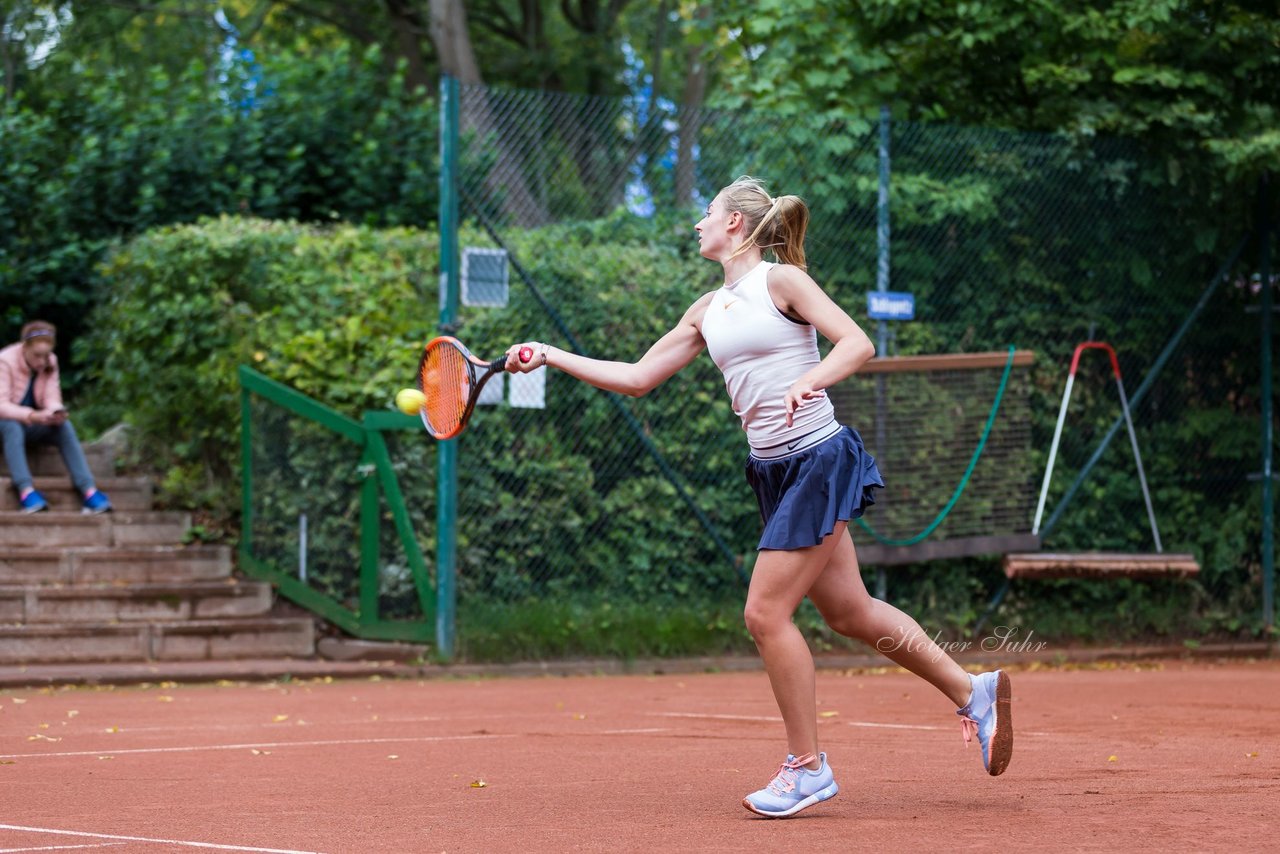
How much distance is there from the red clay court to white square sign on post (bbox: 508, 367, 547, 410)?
1819mm

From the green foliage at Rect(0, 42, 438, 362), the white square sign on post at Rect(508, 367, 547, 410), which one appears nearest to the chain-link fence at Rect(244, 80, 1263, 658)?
the white square sign on post at Rect(508, 367, 547, 410)

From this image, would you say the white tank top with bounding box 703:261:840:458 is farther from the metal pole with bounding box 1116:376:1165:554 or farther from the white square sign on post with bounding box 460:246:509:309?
the metal pole with bounding box 1116:376:1165:554

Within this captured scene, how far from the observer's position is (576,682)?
961 cm

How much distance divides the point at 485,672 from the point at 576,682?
0.64 m

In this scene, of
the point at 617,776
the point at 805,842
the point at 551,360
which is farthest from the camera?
the point at 617,776

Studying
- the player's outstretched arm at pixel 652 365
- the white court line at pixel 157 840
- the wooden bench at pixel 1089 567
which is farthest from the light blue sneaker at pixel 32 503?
the player's outstretched arm at pixel 652 365

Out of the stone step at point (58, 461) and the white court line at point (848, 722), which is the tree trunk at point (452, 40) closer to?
the stone step at point (58, 461)

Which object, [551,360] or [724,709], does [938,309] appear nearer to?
[724,709]

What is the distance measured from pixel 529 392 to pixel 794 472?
5336 millimetres

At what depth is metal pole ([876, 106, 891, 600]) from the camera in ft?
33.8

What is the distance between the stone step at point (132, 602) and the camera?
9.88 metres

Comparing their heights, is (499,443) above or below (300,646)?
above

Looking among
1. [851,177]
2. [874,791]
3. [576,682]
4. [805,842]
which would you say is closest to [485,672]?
[576,682]

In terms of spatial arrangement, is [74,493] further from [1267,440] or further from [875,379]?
[1267,440]
